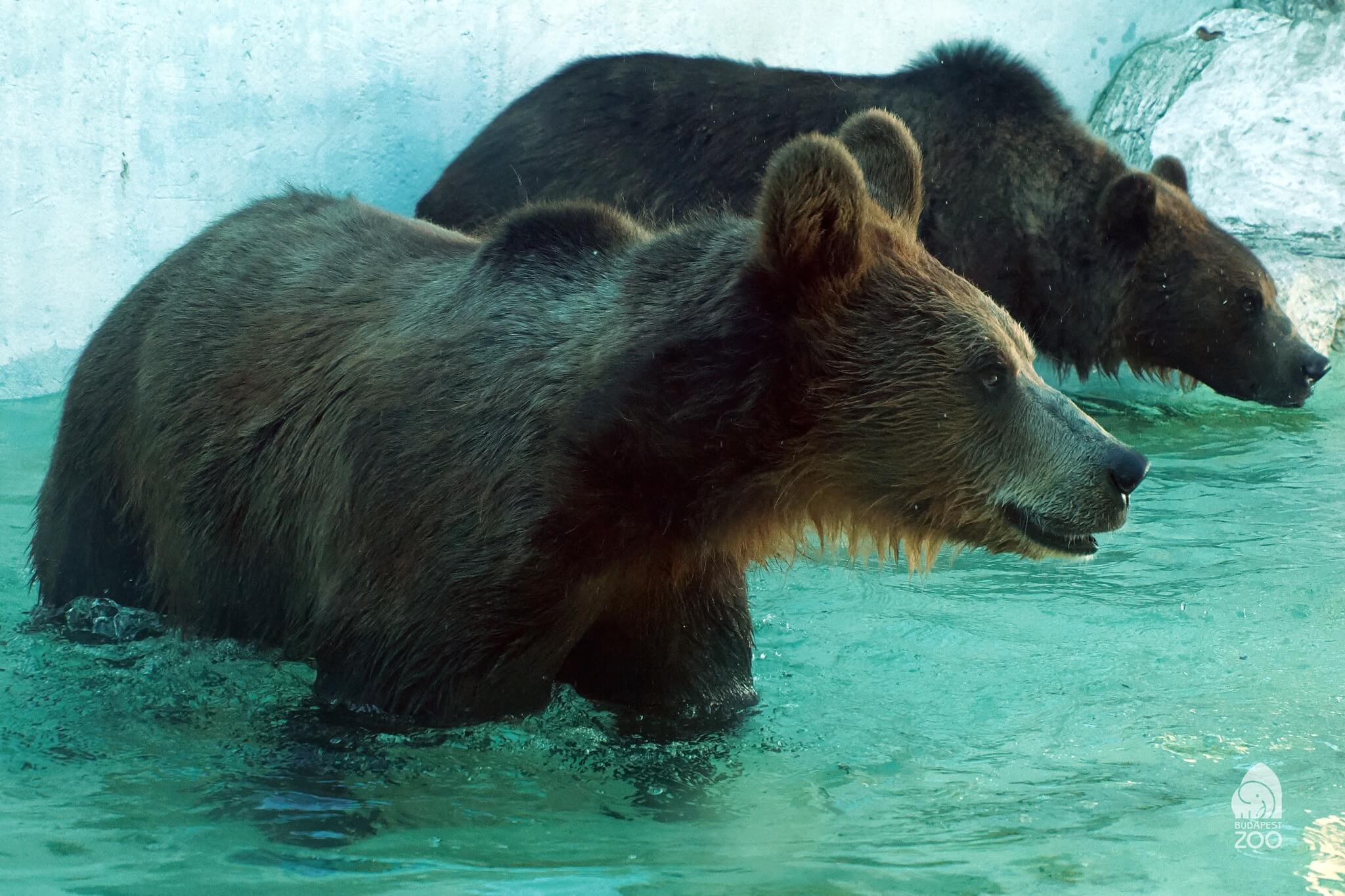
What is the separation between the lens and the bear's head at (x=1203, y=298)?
8.23 meters

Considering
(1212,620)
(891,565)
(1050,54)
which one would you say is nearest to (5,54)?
(891,565)

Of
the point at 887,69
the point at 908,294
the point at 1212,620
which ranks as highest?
the point at 887,69

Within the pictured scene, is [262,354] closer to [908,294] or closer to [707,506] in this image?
[707,506]

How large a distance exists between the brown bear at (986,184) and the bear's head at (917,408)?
4267 millimetres

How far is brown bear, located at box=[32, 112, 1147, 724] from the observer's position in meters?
3.53

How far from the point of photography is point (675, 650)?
13.2ft

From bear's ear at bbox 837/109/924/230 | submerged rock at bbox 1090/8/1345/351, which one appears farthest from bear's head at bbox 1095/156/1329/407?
bear's ear at bbox 837/109/924/230

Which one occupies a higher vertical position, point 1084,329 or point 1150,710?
point 1084,329

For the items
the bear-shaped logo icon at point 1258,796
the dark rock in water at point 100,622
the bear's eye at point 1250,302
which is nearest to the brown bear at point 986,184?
the bear's eye at point 1250,302

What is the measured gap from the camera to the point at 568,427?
3.54 m

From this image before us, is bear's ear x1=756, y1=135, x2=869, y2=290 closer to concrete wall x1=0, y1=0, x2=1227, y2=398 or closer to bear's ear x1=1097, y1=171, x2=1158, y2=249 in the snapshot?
bear's ear x1=1097, y1=171, x2=1158, y2=249

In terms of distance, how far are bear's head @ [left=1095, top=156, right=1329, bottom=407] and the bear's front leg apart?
4949mm

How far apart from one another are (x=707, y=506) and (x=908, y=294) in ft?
2.35

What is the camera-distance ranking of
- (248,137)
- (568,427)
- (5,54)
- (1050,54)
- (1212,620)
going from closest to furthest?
(568,427), (1212,620), (5,54), (248,137), (1050,54)
